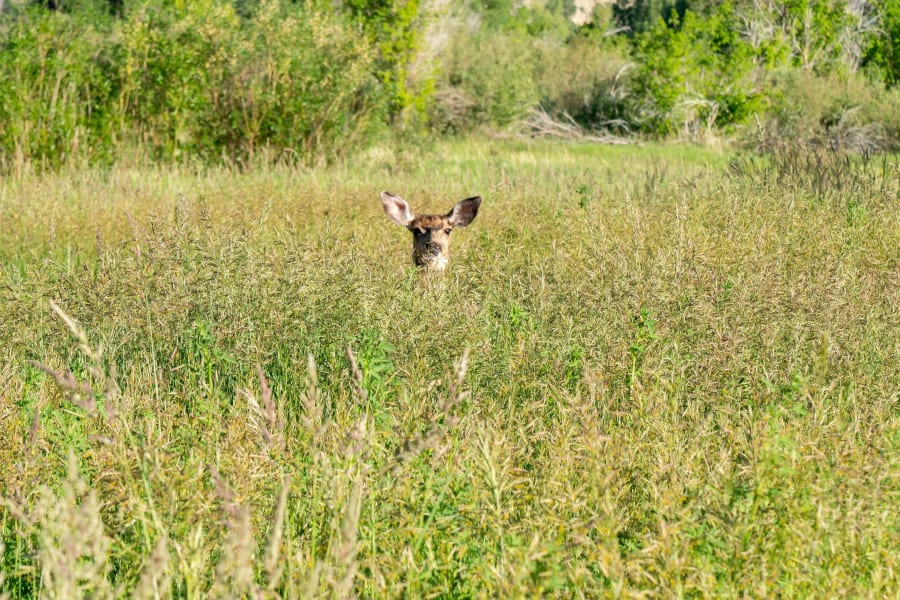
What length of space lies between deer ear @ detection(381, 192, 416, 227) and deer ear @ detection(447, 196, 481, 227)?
0.97ft

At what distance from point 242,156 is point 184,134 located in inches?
37.0

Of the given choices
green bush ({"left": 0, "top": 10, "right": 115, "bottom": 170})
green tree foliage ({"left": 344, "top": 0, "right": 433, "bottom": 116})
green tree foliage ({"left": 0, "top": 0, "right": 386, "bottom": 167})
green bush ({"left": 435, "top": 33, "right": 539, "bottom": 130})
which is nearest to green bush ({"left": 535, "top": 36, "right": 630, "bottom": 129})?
green bush ({"left": 435, "top": 33, "right": 539, "bottom": 130})

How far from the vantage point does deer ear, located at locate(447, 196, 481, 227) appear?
22.9ft

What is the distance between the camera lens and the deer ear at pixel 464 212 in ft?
22.9

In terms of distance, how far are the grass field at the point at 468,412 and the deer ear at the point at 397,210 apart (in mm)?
261

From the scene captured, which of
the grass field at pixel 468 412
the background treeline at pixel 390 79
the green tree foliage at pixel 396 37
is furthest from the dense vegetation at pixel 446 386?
the green tree foliage at pixel 396 37

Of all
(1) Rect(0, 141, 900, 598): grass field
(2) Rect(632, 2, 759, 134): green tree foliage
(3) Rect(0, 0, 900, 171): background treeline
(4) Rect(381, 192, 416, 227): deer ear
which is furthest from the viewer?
(2) Rect(632, 2, 759, 134): green tree foliage

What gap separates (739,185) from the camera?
9453mm

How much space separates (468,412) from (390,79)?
16.5m

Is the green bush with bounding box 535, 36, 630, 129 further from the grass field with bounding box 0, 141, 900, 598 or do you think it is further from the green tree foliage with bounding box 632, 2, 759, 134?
the grass field with bounding box 0, 141, 900, 598

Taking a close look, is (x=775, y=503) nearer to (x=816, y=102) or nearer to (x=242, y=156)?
Answer: (x=242, y=156)

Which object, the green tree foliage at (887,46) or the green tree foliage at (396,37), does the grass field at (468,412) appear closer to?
the green tree foliage at (396,37)

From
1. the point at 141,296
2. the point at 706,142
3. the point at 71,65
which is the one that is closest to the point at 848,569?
the point at 141,296

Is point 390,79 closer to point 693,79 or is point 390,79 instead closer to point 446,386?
point 693,79
